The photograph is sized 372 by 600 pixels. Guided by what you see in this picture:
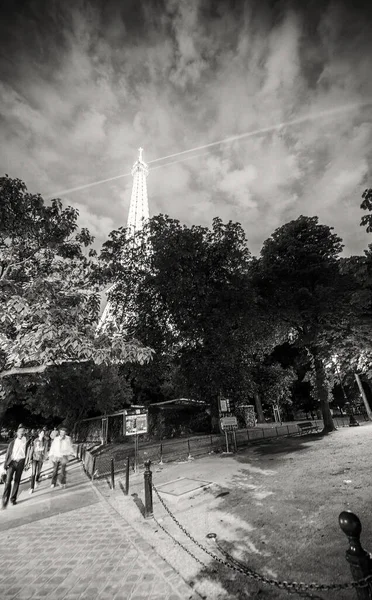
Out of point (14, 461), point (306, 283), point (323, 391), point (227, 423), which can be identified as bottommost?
point (14, 461)

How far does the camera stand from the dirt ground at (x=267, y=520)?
3775 millimetres

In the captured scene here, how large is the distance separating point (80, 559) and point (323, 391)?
19.7 metres

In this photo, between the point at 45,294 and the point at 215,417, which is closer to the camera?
the point at 45,294

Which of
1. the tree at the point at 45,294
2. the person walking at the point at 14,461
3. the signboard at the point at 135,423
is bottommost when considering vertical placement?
the person walking at the point at 14,461

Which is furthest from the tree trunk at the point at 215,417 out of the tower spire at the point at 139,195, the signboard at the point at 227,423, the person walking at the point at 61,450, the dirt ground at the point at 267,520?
the tower spire at the point at 139,195

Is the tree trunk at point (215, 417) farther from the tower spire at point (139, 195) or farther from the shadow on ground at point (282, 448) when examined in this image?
the tower spire at point (139, 195)

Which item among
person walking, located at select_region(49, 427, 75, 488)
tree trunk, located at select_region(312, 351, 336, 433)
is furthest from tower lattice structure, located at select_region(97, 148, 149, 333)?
person walking, located at select_region(49, 427, 75, 488)

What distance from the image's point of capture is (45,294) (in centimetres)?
828

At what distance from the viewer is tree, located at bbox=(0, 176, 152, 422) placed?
8062 millimetres

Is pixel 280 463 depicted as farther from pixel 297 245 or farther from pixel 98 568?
pixel 297 245

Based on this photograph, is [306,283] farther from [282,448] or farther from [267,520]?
[267,520]

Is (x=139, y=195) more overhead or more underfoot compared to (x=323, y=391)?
more overhead

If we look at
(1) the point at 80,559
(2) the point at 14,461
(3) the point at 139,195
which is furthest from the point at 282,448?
(3) the point at 139,195

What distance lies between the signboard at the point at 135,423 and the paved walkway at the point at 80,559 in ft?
14.5
